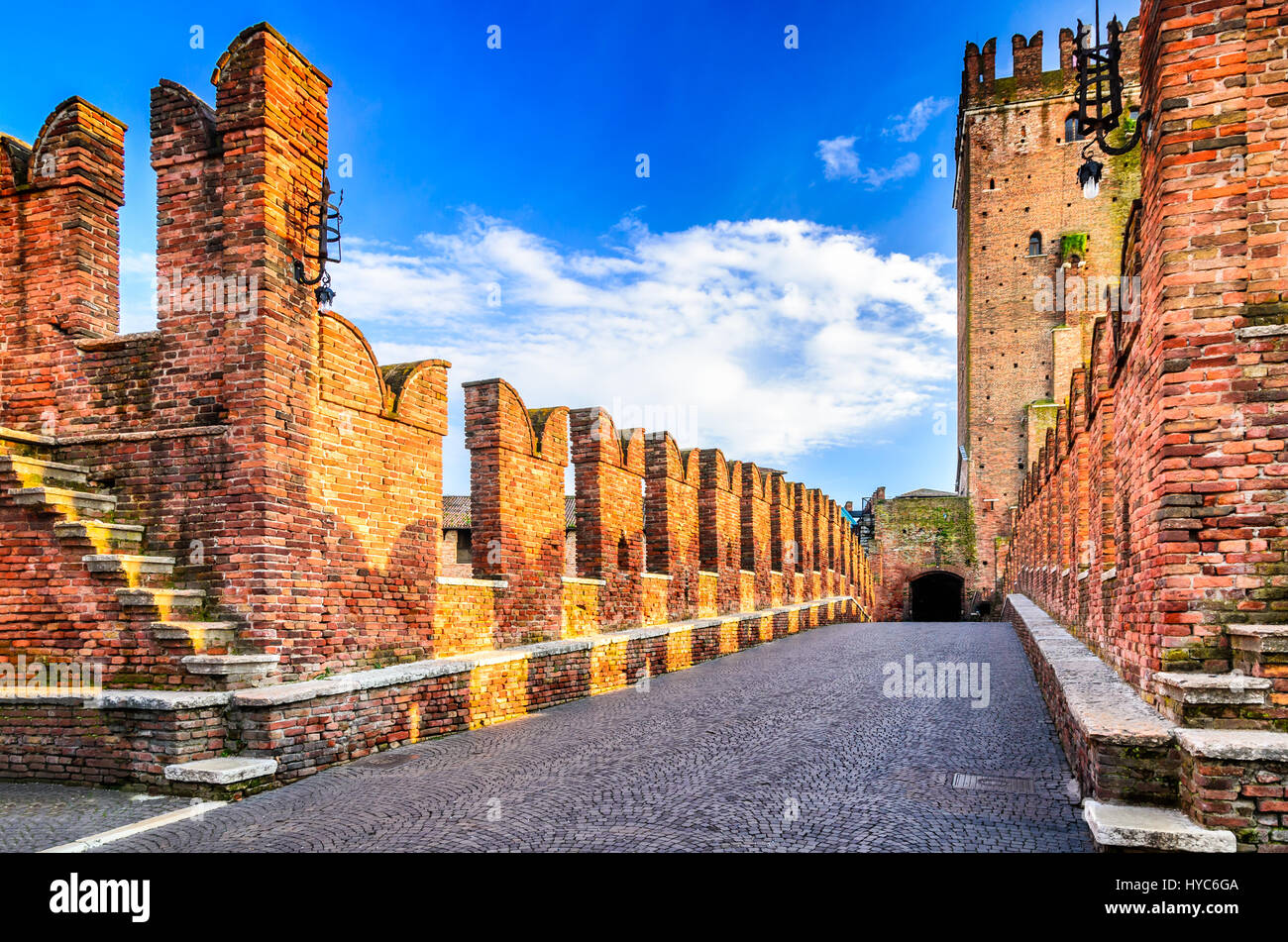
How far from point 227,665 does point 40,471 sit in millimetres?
2459

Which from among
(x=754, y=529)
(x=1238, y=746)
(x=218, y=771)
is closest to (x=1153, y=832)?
(x=1238, y=746)

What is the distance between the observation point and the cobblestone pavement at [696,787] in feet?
16.7

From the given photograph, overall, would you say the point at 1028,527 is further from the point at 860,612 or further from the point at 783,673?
the point at 860,612

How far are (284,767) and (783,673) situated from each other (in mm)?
8798

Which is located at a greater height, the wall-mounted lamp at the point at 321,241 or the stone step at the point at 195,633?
the wall-mounted lamp at the point at 321,241

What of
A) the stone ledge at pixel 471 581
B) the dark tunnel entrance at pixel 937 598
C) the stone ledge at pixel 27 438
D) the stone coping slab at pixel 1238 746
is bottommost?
the dark tunnel entrance at pixel 937 598

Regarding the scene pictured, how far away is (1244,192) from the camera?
4797 mm

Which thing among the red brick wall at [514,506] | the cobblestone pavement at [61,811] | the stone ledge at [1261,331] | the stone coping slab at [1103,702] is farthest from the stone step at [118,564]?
the stone ledge at [1261,331]

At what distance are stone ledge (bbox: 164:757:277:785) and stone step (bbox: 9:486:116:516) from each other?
92.4 inches

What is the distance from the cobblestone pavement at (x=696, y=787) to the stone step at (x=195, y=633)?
132 cm

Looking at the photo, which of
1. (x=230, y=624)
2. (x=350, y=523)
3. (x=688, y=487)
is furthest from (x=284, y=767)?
(x=688, y=487)

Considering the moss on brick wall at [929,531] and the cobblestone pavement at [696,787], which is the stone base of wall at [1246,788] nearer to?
the cobblestone pavement at [696,787]

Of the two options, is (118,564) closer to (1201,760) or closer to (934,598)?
(1201,760)

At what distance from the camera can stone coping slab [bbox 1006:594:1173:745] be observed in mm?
4512
